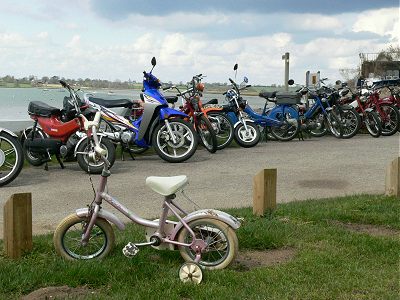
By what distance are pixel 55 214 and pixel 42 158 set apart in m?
2.98

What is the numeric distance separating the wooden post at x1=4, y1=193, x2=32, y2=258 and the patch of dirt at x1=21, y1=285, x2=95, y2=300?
76 cm

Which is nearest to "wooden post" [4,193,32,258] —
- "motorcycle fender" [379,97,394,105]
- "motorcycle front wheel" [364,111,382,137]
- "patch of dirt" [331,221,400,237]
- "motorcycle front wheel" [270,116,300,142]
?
"patch of dirt" [331,221,400,237]

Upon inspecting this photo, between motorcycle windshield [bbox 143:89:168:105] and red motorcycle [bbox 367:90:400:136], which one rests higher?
motorcycle windshield [bbox 143:89:168:105]

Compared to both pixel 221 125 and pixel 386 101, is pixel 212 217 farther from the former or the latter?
pixel 386 101

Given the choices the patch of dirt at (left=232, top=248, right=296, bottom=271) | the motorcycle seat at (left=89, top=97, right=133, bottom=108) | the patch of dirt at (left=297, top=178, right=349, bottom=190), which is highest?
the motorcycle seat at (left=89, top=97, right=133, bottom=108)

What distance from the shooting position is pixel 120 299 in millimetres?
3605

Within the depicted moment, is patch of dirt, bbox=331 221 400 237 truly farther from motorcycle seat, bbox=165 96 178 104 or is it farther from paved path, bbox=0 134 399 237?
motorcycle seat, bbox=165 96 178 104

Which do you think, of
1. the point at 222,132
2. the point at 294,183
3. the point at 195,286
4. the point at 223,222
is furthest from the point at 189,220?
the point at 222,132

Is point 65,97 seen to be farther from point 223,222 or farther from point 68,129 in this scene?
point 223,222

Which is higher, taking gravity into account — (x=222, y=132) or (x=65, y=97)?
(x=65, y=97)

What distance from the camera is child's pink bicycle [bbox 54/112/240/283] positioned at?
4273 mm

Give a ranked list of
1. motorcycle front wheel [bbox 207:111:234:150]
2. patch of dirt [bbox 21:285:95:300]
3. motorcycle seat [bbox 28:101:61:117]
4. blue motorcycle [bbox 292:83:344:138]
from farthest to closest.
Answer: blue motorcycle [bbox 292:83:344:138]
motorcycle front wheel [bbox 207:111:234:150]
motorcycle seat [bbox 28:101:61:117]
patch of dirt [bbox 21:285:95:300]

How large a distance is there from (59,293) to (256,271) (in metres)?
1.41

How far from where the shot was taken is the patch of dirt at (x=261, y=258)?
4426 mm
